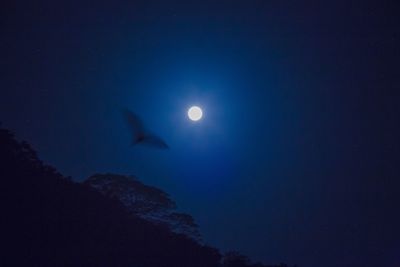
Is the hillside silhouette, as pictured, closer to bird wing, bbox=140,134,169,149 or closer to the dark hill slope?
the dark hill slope

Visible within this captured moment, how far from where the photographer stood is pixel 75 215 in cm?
1427

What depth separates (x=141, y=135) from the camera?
1412 centimetres

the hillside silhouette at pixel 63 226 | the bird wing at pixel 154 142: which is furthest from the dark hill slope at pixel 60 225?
the bird wing at pixel 154 142

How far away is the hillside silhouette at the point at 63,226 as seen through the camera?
42.6 ft

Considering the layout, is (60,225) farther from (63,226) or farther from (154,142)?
(154,142)

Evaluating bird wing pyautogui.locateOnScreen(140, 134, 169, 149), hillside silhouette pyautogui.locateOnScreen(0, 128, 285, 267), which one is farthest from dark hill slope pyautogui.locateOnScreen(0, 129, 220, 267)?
bird wing pyautogui.locateOnScreen(140, 134, 169, 149)

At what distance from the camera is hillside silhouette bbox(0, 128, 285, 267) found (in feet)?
42.6

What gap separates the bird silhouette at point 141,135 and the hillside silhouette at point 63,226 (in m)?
3.23

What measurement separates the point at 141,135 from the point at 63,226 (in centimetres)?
430

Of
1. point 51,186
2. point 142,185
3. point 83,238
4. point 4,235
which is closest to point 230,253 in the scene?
point 142,185

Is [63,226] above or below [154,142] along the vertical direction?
below

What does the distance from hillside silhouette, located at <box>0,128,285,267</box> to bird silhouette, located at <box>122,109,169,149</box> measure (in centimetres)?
323

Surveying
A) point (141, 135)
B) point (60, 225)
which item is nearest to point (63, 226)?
point (60, 225)

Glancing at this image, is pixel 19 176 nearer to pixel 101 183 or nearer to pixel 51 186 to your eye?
pixel 51 186
